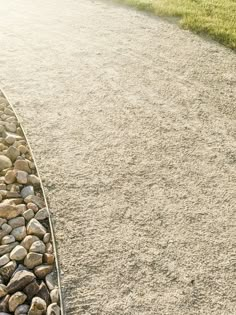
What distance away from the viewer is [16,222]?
3357mm

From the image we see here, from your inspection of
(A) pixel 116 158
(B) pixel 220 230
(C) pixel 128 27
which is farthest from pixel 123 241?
(C) pixel 128 27

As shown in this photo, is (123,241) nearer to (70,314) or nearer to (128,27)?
(70,314)

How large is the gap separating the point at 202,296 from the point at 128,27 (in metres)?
5.77

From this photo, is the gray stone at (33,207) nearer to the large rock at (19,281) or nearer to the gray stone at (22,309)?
the large rock at (19,281)

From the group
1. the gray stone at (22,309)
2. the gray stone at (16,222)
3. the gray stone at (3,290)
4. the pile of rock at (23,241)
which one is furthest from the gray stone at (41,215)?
the gray stone at (22,309)

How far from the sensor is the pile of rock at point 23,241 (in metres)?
2.79

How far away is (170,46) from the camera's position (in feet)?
22.2

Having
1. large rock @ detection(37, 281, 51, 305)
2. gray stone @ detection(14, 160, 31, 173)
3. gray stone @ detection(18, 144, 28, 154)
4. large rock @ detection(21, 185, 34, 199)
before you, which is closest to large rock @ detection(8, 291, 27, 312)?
large rock @ detection(37, 281, 51, 305)

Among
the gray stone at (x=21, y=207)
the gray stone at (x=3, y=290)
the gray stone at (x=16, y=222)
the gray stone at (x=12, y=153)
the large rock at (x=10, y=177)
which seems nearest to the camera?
the gray stone at (x=3, y=290)

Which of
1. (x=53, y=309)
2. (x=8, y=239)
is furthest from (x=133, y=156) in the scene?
(x=53, y=309)

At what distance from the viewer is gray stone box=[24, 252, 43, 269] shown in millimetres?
3033

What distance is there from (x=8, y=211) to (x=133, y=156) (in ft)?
4.85

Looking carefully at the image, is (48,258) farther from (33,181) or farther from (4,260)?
(33,181)

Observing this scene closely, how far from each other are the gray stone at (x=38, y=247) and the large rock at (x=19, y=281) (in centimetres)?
22
